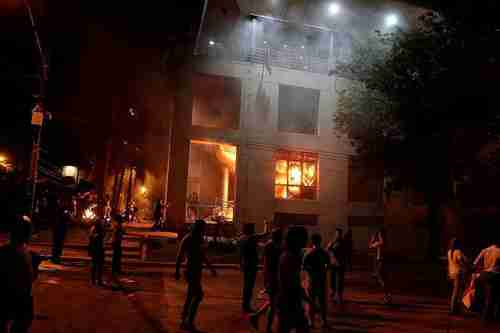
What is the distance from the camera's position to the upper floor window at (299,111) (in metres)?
22.8

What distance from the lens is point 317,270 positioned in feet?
25.3

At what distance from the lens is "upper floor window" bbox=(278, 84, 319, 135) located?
74.6ft

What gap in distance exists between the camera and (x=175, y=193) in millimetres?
19891

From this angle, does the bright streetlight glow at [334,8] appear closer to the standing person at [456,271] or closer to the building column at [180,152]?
the building column at [180,152]

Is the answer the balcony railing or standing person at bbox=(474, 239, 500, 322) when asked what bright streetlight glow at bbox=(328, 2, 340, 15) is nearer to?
the balcony railing

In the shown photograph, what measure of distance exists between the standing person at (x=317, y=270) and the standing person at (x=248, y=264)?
4.67ft

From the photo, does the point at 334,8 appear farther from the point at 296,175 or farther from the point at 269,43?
the point at 296,175

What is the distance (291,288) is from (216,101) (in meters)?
17.8

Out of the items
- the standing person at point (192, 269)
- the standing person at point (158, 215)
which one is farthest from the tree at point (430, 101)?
the standing person at point (192, 269)

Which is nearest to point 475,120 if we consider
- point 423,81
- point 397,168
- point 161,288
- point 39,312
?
point 423,81

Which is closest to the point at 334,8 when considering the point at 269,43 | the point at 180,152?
the point at 269,43

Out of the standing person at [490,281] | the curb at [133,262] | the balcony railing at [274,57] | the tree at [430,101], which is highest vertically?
the balcony railing at [274,57]

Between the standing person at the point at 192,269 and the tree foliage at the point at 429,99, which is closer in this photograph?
the standing person at the point at 192,269

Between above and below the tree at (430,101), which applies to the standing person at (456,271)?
below
